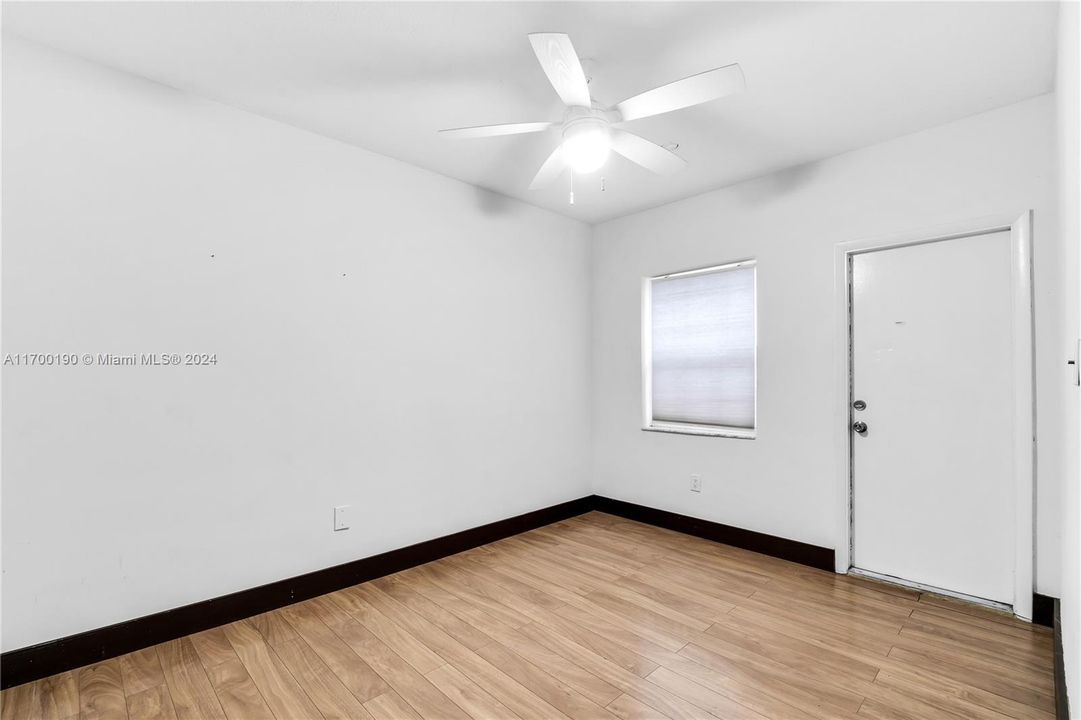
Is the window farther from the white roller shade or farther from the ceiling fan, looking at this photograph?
the ceiling fan

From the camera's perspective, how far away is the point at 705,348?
391cm

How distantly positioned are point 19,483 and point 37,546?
0.88 feet

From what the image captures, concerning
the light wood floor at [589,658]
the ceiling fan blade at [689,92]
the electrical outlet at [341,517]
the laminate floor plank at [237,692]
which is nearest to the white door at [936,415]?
the light wood floor at [589,658]

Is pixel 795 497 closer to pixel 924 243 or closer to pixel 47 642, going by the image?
pixel 924 243

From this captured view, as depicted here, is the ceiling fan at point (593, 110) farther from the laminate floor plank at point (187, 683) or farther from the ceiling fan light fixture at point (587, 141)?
the laminate floor plank at point (187, 683)

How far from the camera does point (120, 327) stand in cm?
222

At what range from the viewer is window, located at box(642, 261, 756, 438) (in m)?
3.67

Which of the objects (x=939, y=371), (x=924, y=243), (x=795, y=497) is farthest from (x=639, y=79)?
Result: (x=795, y=497)

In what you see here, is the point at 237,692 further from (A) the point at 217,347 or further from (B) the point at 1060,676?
(B) the point at 1060,676

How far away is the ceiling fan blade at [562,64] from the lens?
1.59 meters

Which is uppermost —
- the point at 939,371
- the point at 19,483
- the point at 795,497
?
the point at 939,371

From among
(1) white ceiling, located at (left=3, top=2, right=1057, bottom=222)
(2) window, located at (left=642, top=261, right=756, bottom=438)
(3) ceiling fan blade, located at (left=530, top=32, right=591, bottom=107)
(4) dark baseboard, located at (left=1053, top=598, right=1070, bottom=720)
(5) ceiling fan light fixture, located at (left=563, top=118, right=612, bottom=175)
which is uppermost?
(1) white ceiling, located at (left=3, top=2, right=1057, bottom=222)

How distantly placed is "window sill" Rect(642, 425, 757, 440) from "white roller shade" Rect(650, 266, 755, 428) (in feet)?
0.13

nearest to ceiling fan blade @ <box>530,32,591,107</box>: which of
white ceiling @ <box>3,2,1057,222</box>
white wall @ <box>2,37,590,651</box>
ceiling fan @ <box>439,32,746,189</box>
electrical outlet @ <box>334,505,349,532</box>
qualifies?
ceiling fan @ <box>439,32,746,189</box>
